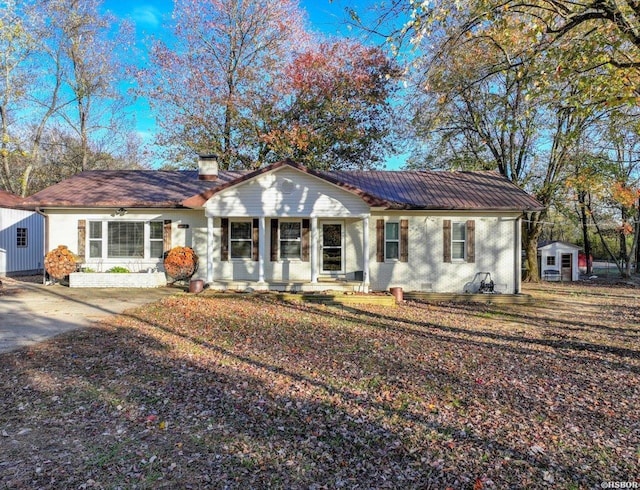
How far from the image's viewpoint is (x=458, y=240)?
14008 millimetres

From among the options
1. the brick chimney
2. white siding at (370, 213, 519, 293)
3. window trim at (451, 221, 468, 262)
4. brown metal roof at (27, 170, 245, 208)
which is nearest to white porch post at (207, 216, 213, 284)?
brown metal roof at (27, 170, 245, 208)

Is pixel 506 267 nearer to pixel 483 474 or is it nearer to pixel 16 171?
pixel 483 474

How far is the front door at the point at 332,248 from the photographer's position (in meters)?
14.3

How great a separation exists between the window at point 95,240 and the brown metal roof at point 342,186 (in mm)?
790

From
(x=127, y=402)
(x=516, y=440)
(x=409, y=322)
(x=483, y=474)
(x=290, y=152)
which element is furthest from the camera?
(x=290, y=152)

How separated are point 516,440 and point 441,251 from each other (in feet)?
34.7

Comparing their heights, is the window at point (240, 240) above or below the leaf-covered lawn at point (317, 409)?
above

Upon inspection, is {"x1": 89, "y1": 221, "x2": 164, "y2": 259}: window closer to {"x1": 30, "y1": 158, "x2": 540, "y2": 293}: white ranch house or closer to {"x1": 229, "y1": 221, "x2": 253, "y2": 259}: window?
{"x1": 30, "y1": 158, "x2": 540, "y2": 293}: white ranch house

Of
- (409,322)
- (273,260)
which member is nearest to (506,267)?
(409,322)

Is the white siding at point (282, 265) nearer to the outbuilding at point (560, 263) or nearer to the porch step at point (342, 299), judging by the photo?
the porch step at point (342, 299)

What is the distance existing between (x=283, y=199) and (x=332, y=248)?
2.54 m

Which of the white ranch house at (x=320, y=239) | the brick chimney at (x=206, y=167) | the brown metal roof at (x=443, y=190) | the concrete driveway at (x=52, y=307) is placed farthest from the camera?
the brick chimney at (x=206, y=167)

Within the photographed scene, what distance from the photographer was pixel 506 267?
45.8ft

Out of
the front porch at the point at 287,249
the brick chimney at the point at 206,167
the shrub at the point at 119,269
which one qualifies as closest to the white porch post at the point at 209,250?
the front porch at the point at 287,249
